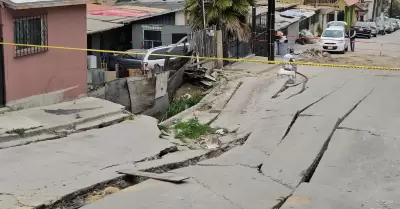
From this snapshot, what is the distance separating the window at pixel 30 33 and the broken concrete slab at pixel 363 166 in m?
6.77

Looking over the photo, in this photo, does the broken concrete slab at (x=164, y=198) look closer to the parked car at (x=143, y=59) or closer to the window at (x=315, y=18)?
the parked car at (x=143, y=59)

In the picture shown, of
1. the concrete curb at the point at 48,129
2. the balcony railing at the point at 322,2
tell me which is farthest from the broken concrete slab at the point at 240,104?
the balcony railing at the point at 322,2

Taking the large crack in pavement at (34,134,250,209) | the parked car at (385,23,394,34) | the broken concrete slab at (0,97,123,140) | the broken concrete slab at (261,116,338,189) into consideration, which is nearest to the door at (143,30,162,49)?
the broken concrete slab at (0,97,123,140)

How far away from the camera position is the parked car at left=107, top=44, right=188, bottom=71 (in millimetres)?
22203

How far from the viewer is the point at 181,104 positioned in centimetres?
1628

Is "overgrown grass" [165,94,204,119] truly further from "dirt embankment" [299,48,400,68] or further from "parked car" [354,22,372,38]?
"parked car" [354,22,372,38]

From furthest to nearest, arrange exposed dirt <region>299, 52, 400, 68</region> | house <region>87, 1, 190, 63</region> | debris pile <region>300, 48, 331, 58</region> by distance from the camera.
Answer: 1. debris pile <region>300, 48, 331, 58</region>
2. exposed dirt <region>299, 52, 400, 68</region>
3. house <region>87, 1, 190, 63</region>

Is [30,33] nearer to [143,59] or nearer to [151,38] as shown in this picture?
[143,59]

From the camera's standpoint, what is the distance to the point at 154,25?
91.6 feet

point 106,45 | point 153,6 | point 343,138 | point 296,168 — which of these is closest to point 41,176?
point 296,168

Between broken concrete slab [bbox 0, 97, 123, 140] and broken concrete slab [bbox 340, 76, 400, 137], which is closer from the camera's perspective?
broken concrete slab [bbox 0, 97, 123, 140]

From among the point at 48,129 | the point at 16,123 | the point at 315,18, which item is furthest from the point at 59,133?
the point at 315,18

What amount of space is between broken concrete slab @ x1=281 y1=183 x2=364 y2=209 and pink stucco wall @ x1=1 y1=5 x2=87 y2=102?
22.9 feet

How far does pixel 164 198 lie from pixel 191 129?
16.4 feet
